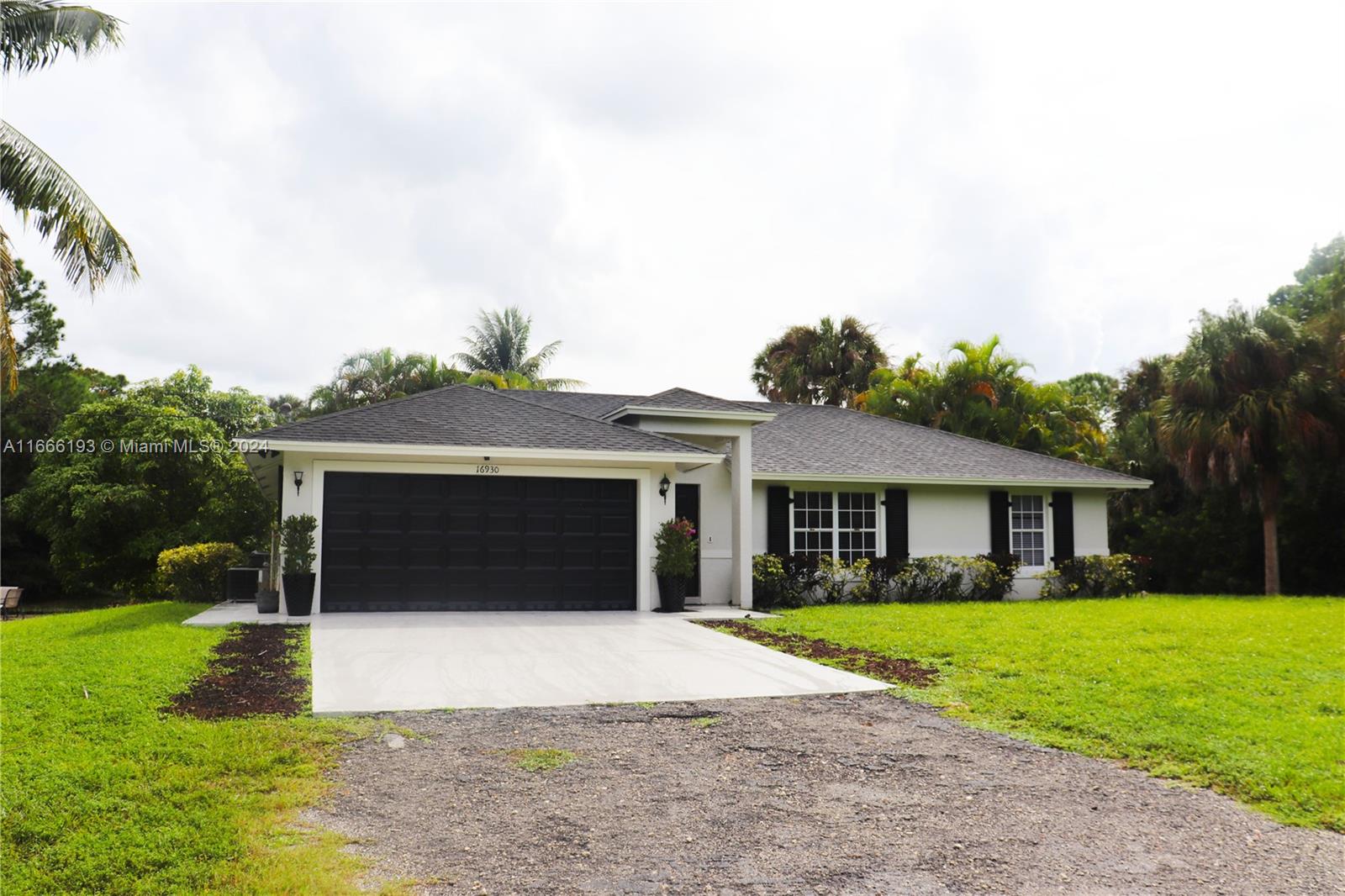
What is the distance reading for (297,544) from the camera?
44.5 feet

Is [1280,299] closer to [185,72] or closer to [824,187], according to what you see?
[824,187]

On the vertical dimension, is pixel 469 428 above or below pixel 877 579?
above

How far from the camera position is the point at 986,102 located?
40.0 ft

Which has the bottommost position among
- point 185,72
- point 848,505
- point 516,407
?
point 848,505

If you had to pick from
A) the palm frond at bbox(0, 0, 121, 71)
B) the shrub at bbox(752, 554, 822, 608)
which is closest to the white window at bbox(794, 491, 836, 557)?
the shrub at bbox(752, 554, 822, 608)

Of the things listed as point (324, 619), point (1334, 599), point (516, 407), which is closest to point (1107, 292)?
point (1334, 599)

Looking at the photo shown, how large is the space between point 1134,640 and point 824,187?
7803mm

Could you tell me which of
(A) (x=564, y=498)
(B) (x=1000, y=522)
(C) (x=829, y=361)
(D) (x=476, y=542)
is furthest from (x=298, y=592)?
(C) (x=829, y=361)

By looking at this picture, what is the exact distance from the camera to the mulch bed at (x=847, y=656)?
922 centimetres

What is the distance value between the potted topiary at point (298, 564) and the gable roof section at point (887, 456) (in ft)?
25.1

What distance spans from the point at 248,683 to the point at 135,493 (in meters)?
19.0

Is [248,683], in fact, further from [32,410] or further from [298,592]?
[32,410]

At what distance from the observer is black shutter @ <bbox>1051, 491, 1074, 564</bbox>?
19.9 meters

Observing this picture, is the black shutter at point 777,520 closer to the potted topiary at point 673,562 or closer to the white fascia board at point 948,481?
the white fascia board at point 948,481
